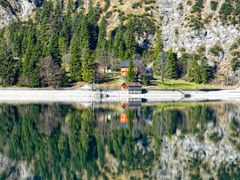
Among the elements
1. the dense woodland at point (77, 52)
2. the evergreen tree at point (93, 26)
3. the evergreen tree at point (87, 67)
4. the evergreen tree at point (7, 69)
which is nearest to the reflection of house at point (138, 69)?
the dense woodland at point (77, 52)

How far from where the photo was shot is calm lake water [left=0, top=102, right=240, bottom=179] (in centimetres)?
4278

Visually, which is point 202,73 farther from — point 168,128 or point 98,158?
point 98,158

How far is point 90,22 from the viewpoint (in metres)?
179

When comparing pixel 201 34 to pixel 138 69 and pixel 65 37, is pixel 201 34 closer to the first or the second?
pixel 65 37

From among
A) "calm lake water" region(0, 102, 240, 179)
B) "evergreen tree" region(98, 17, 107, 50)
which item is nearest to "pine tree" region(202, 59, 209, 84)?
"evergreen tree" region(98, 17, 107, 50)

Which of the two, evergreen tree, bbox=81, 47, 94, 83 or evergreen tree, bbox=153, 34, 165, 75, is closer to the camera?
evergreen tree, bbox=81, 47, 94, 83

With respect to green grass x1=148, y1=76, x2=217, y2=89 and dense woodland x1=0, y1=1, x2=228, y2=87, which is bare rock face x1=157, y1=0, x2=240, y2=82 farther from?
green grass x1=148, y1=76, x2=217, y2=89

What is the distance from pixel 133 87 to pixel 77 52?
2125 centimetres

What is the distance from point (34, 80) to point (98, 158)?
3218 inches

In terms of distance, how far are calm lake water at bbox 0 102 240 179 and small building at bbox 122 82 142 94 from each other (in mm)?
36964

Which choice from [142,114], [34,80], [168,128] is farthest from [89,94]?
[168,128]

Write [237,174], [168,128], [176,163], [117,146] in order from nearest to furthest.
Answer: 1. [237,174]
2. [176,163]
3. [117,146]
4. [168,128]

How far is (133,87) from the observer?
402 feet

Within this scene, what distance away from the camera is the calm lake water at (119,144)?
42781mm
